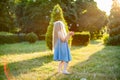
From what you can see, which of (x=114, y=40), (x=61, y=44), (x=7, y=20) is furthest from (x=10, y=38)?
(x=61, y=44)

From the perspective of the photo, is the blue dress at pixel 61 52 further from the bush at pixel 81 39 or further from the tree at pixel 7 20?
the tree at pixel 7 20

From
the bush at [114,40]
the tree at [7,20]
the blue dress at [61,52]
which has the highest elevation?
the tree at [7,20]

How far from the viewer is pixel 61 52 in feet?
34.6

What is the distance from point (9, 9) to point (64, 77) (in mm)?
31438

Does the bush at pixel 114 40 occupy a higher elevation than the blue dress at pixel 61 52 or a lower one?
lower

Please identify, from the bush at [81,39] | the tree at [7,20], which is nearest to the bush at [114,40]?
the bush at [81,39]

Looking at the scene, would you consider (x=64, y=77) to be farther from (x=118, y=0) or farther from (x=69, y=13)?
(x=69, y=13)

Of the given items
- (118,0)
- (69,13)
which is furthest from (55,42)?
(69,13)

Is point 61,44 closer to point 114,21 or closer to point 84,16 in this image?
point 114,21

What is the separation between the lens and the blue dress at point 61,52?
1046 cm

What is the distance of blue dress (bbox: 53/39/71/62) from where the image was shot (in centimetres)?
1046

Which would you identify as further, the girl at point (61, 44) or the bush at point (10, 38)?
the bush at point (10, 38)

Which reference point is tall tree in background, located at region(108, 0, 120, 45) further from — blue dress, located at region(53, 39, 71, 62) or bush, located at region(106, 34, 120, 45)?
blue dress, located at region(53, 39, 71, 62)

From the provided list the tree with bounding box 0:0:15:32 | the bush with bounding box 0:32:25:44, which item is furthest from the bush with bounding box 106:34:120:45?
the tree with bounding box 0:0:15:32
